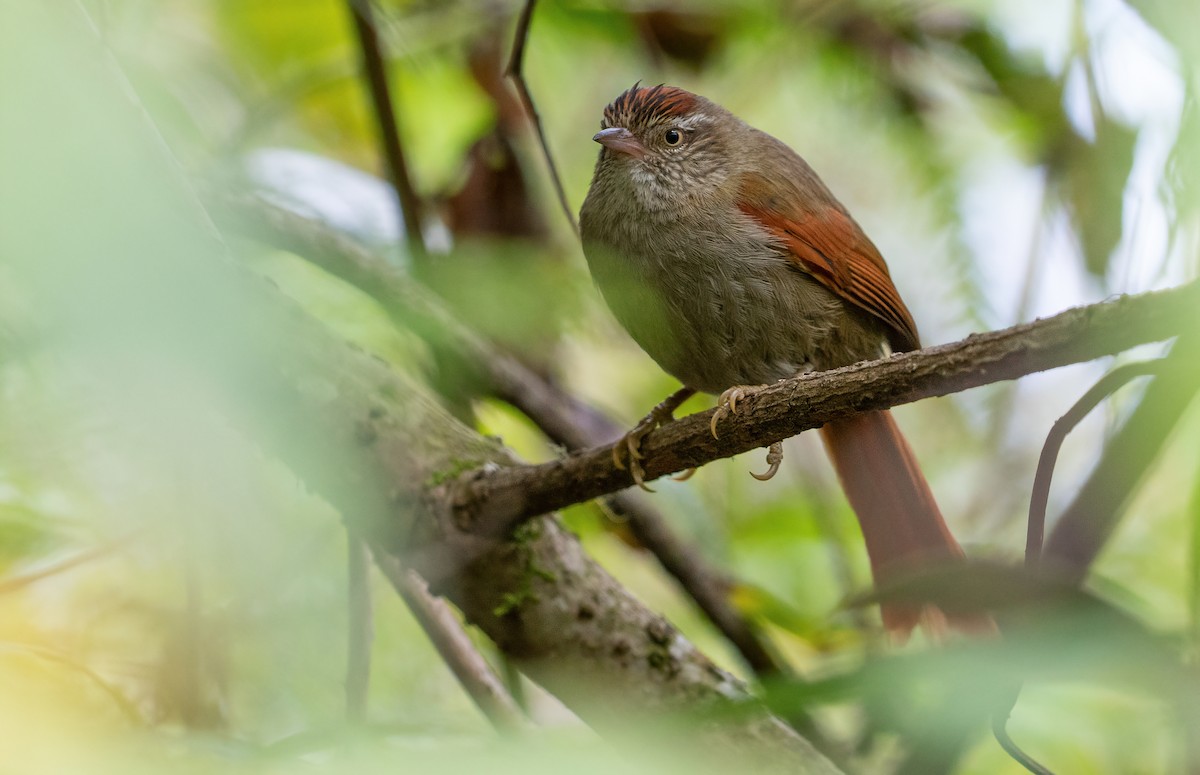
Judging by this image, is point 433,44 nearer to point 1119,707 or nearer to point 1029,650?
point 1119,707

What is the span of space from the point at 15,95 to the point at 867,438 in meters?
2.53

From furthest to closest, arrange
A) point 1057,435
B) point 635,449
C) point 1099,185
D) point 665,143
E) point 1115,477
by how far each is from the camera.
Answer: point 1099,185 → point 665,143 → point 635,449 → point 1115,477 → point 1057,435

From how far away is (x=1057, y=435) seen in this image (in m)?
1.45

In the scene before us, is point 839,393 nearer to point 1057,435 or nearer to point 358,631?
point 1057,435

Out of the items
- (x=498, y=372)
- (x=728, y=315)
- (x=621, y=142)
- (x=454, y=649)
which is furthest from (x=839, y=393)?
(x=621, y=142)

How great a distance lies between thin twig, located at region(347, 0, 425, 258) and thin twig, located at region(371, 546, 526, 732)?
106 cm

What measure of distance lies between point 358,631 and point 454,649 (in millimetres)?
280

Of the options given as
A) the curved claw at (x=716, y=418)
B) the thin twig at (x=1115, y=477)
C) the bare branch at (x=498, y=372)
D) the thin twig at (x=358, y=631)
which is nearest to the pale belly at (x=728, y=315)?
the bare branch at (x=498, y=372)

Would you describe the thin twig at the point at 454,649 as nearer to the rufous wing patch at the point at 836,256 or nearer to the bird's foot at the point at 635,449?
the bird's foot at the point at 635,449

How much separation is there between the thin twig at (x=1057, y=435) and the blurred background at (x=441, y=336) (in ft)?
0.33

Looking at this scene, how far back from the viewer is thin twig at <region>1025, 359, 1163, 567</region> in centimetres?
135

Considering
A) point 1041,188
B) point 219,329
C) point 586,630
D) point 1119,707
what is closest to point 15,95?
point 219,329

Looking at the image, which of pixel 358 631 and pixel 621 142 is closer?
pixel 358 631

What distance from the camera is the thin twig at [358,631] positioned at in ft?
7.98
